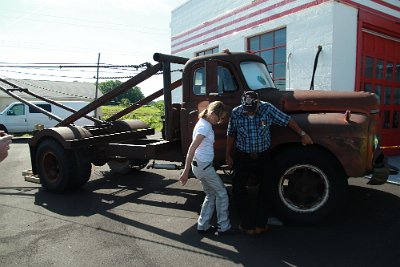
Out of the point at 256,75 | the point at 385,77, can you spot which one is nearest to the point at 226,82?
the point at 256,75

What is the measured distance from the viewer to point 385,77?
1064cm

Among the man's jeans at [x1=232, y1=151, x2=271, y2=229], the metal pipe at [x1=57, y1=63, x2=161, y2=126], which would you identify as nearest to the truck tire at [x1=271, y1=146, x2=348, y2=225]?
the man's jeans at [x1=232, y1=151, x2=271, y2=229]

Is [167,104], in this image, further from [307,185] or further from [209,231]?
[307,185]

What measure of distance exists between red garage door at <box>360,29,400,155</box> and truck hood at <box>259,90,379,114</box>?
5242 mm

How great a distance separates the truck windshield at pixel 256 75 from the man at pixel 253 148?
1053 mm

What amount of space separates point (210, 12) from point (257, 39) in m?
4.37

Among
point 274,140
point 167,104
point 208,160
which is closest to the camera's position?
point 208,160

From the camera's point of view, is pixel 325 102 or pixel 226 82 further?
pixel 226 82

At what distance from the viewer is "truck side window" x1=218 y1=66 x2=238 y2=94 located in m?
5.37

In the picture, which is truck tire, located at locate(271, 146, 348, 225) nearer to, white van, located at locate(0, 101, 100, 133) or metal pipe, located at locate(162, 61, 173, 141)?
metal pipe, located at locate(162, 61, 173, 141)

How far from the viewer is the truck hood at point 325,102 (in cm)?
500

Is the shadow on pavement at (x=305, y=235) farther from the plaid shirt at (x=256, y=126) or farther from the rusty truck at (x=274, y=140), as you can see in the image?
the plaid shirt at (x=256, y=126)

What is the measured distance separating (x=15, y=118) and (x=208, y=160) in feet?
61.3

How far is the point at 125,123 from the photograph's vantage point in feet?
26.2
